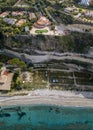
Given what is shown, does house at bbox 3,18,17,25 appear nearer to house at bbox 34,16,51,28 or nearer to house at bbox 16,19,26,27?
house at bbox 16,19,26,27

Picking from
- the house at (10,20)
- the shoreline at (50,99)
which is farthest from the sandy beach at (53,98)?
the house at (10,20)

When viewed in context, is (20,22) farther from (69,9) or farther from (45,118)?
(45,118)

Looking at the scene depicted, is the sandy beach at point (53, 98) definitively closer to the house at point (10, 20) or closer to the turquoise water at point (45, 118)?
the turquoise water at point (45, 118)

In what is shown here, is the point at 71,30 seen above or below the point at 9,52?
above

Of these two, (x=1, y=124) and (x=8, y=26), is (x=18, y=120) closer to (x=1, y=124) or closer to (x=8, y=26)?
(x=1, y=124)

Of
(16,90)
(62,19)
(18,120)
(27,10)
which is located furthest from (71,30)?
(18,120)

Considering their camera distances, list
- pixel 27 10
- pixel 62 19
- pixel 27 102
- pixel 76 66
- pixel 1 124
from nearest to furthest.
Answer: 1. pixel 1 124
2. pixel 27 102
3. pixel 76 66
4. pixel 62 19
5. pixel 27 10
